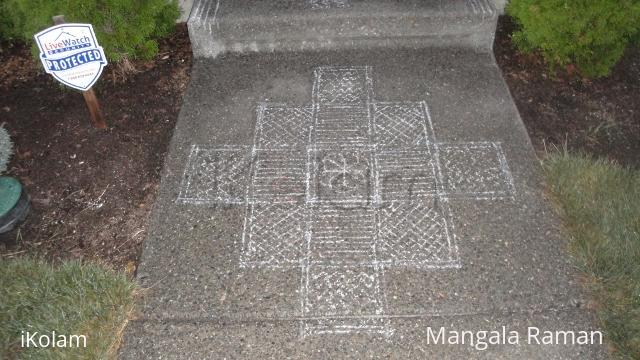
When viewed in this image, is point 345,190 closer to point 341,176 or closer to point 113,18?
point 341,176

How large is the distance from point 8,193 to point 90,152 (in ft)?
2.08

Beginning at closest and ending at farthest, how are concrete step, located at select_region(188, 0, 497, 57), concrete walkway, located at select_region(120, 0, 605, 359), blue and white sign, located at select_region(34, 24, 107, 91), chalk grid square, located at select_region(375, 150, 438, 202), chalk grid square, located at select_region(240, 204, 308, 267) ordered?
1. concrete walkway, located at select_region(120, 0, 605, 359)
2. chalk grid square, located at select_region(240, 204, 308, 267)
3. blue and white sign, located at select_region(34, 24, 107, 91)
4. chalk grid square, located at select_region(375, 150, 438, 202)
5. concrete step, located at select_region(188, 0, 497, 57)

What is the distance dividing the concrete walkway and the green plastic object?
0.91 m

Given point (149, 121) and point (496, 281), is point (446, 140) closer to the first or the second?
point (496, 281)

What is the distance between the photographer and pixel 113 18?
3994 mm

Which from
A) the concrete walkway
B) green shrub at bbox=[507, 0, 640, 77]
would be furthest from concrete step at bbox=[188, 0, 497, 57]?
green shrub at bbox=[507, 0, 640, 77]

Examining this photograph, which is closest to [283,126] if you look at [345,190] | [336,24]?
[345,190]

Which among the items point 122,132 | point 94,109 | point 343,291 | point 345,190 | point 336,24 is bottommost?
point 343,291

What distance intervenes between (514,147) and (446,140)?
49 centimetres

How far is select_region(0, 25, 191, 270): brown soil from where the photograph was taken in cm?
334

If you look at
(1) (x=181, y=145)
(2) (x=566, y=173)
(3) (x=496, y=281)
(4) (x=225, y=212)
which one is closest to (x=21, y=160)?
(1) (x=181, y=145)

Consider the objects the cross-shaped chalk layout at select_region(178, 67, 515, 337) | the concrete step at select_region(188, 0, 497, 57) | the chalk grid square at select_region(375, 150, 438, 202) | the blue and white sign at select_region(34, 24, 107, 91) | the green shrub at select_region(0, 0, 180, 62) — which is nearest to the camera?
the cross-shaped chalk layout at select_region(178, 67, 515, 337)

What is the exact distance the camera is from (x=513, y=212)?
334cm

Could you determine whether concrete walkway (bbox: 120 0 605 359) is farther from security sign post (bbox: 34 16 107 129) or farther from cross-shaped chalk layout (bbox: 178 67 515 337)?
security sign post (bbox: 34 16 107 129)
